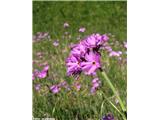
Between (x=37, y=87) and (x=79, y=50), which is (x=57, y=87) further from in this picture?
(x=79, y=50)

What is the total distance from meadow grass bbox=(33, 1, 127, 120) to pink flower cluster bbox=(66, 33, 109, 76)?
1.43ft

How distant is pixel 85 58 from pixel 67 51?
1.06 meters

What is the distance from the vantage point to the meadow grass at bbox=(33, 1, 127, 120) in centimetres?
203

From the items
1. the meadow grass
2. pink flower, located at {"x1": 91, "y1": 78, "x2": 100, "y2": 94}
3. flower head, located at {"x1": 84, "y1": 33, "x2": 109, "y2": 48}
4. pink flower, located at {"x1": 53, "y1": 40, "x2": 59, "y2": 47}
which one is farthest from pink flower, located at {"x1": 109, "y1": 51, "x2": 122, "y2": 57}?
flower head, located at {"x1": 84, "y1": 33, "x2": 109, "y2": 48}

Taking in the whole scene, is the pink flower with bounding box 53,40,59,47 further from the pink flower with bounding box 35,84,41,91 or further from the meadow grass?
the pink flower with bounding box 35,84,41,91

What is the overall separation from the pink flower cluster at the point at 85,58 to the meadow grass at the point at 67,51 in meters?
0.44

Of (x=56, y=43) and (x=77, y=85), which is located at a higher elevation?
(x=56, y=43)

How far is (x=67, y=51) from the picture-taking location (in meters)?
2.51

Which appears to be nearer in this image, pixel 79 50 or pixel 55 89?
pixel 79 50

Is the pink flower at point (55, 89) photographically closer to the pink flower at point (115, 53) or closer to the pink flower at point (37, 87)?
the pink flower at point (37, 87)

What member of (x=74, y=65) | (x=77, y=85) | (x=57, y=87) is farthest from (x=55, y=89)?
(x=74, y=65)
